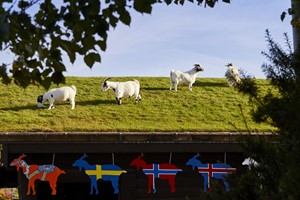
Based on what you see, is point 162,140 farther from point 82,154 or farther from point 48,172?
point 48,172

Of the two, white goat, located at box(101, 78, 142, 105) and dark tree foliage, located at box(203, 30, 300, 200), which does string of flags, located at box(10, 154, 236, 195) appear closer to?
dark tree foliage, located at box(203, 30, 300, 200)

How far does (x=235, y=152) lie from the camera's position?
1071 cm

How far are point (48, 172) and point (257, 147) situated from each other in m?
6.19

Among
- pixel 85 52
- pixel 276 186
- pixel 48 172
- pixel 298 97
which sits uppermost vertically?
pixel 85 52

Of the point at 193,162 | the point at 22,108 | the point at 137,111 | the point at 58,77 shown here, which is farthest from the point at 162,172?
the point at 22,108

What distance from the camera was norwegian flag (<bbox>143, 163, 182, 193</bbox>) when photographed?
1005 centimetres

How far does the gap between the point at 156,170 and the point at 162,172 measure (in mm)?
119

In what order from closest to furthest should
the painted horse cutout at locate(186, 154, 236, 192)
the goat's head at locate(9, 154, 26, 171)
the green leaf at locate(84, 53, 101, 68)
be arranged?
the green leaf at locate(84, 53, 101, 68) → the goat's head at locate(9, 154, 26, 171) → the painted horse cutout at locate(186, 154, 236, 192)

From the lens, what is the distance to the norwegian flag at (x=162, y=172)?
10.0m

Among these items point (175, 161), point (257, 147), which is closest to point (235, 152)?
point (175, 161)

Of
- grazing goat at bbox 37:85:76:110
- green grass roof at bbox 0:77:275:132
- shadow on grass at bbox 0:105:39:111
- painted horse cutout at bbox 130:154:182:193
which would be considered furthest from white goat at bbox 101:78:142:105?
painted horse cutout at bbox 130:154:182:193

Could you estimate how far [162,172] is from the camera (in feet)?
33.0

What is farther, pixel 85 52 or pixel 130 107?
pixel 130 107

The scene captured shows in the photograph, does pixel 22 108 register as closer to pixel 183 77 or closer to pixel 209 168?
pixel 183 77
